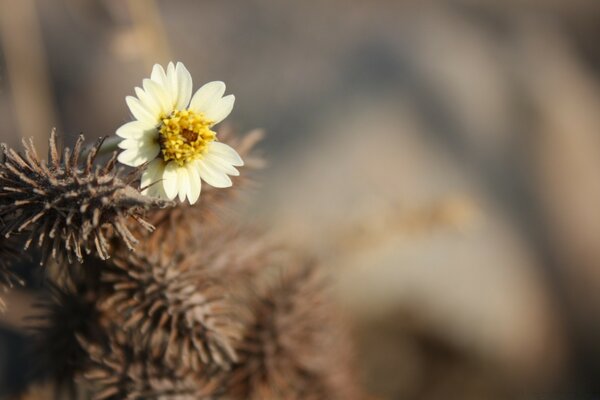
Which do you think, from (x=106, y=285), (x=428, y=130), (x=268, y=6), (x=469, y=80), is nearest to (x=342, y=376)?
(x=106, y=285)

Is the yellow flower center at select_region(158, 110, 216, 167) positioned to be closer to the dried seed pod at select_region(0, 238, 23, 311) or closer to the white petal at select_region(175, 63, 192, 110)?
the white petal at select_region(175, 63, 192, 110)

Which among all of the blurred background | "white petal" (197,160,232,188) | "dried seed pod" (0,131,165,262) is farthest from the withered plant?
the blurred background

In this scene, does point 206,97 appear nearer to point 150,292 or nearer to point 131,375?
→ point 150,292

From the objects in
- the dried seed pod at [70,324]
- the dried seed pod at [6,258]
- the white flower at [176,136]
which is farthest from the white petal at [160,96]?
the dried seed pod at [70,324]

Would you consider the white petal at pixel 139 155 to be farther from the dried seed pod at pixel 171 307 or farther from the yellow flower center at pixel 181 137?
the dried seed pod at pixel 171 307

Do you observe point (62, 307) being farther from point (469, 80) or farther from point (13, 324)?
point (469, 80)
